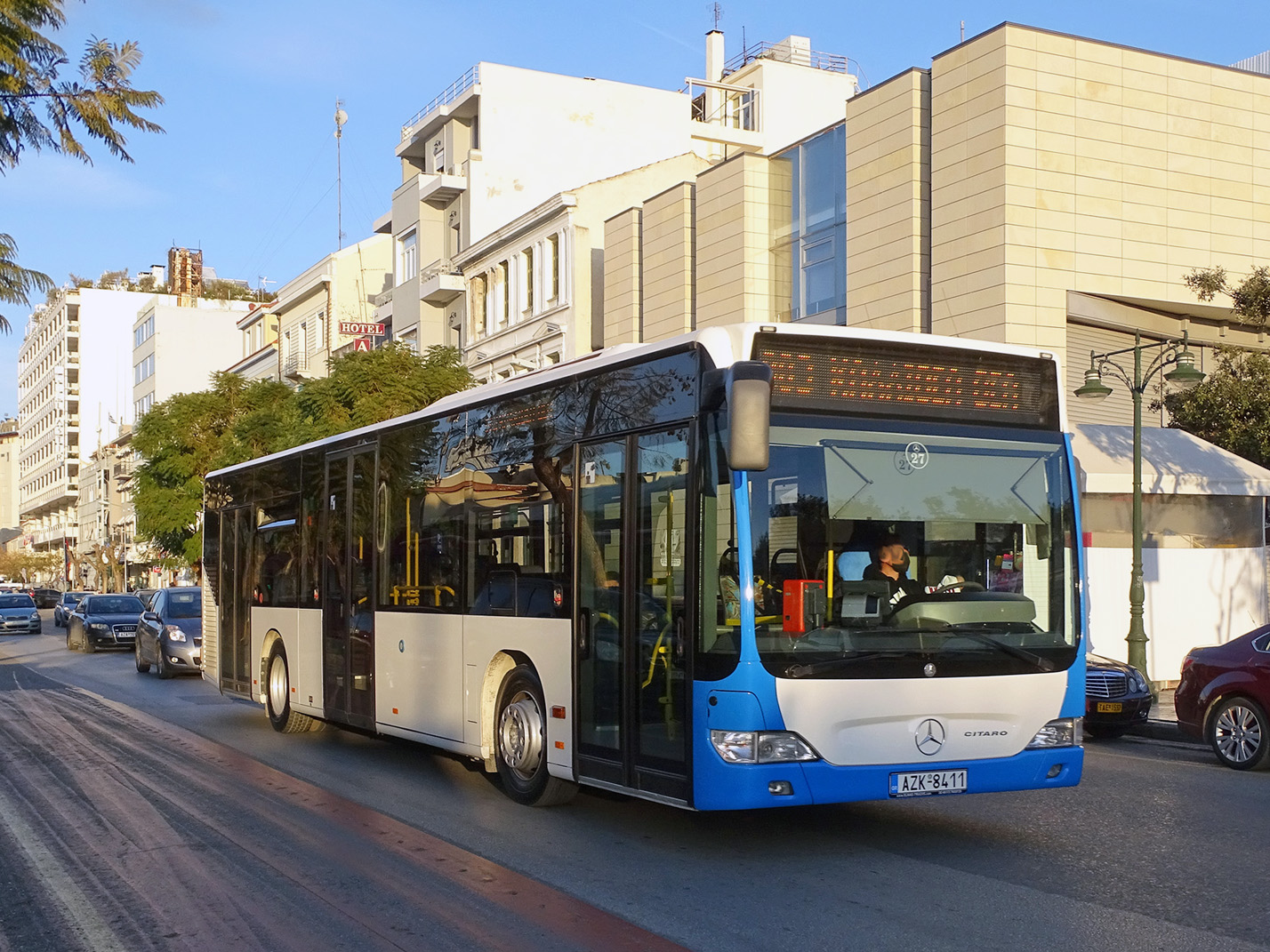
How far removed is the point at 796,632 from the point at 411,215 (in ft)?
148

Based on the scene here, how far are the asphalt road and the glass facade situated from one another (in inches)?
702

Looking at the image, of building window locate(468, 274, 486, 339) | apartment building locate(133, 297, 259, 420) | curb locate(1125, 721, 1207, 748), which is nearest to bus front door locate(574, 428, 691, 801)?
curb locate(1125, 721, 1207, 748)

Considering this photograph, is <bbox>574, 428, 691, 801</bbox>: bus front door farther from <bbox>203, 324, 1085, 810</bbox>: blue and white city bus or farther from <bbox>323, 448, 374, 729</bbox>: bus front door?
<bbox>323, 448, 374, 729</bbox>: bus front door

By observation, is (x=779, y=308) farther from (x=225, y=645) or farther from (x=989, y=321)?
(x=225, y=645)

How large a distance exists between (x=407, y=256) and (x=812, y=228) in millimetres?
25900

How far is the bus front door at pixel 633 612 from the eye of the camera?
314 inches

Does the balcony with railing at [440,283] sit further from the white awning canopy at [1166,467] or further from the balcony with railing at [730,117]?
the white awning canopy at [1166,467]

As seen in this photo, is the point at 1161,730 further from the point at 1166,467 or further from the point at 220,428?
the point at 220,428

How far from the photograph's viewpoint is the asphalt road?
636 cm

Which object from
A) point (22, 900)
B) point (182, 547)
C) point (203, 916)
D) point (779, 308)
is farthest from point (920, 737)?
point (182, 547)

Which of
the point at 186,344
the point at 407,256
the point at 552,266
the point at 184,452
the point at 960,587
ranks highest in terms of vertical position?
the point at 186,344

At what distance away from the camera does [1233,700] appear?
12.5m

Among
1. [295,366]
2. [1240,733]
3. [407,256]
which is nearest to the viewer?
[1240,733]

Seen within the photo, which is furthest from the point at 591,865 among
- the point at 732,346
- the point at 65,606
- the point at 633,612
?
the point at 65,606
